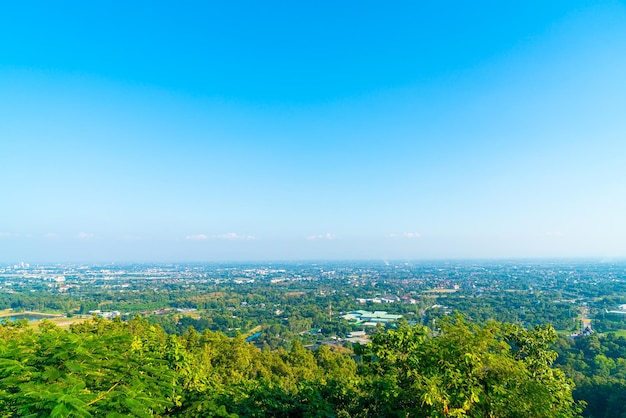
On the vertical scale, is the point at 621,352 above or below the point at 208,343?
below

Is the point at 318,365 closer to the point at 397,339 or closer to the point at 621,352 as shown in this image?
the point at 397,339

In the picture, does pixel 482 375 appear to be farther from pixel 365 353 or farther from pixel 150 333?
pixel 150 333

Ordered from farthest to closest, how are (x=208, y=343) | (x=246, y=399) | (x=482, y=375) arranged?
(x=208, y=343) < (x=246, y=399) < (x=482, y=375)

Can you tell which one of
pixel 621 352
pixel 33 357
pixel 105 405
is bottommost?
pixel 621 352

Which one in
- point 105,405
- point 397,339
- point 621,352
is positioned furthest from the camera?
point 621,352

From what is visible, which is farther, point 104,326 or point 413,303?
point 413,303

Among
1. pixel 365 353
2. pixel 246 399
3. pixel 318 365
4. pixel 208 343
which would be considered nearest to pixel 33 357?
pixel 246 399
